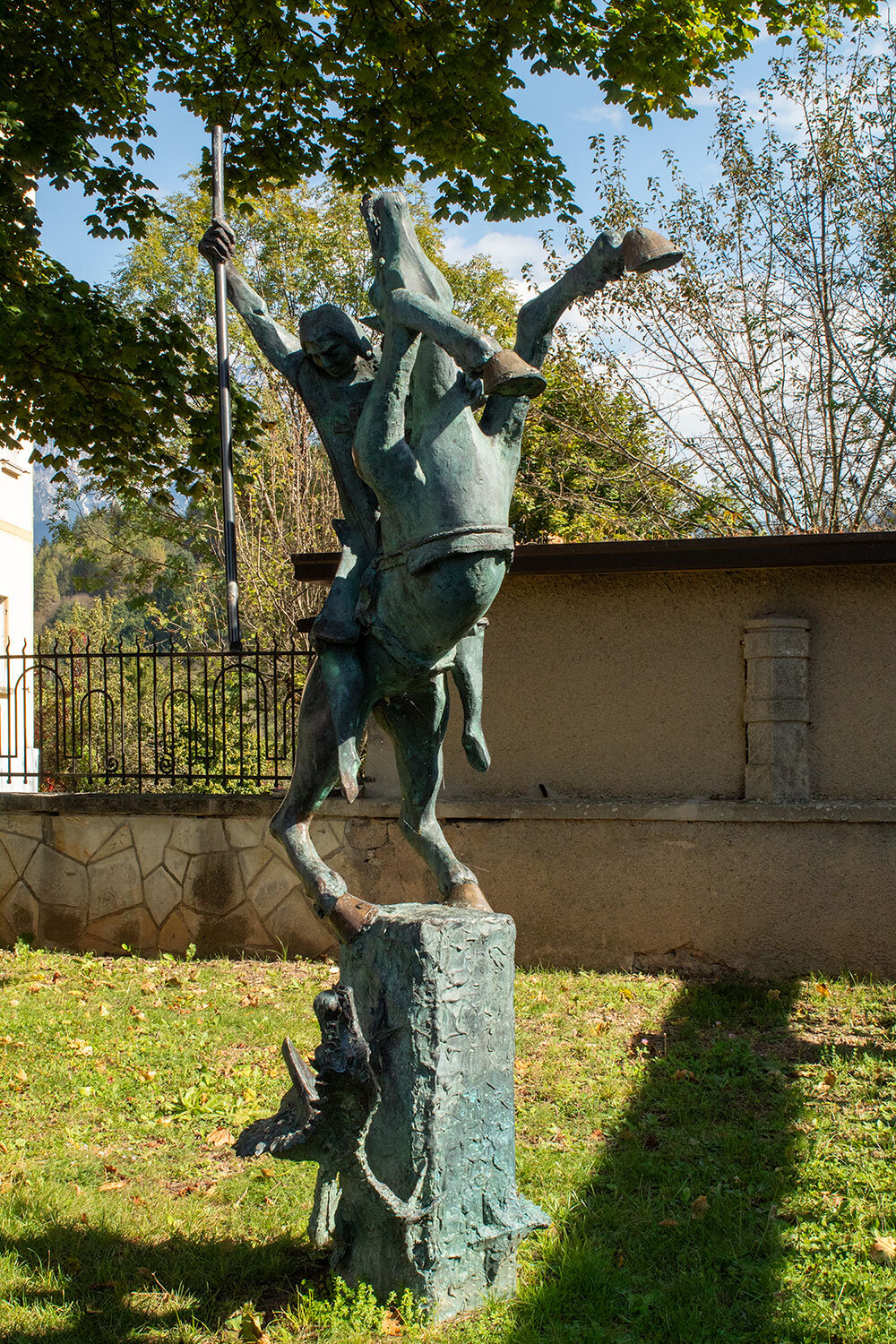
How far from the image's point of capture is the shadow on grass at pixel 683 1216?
118 inches

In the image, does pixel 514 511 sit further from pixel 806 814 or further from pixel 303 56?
pixel 806 814

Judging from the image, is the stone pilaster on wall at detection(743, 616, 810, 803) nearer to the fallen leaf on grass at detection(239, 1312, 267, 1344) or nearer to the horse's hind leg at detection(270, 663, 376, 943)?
the horse's hind leg at detection(270, 663, 376, 943)

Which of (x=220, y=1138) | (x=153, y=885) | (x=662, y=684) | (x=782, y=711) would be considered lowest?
(x=220, y=1138)

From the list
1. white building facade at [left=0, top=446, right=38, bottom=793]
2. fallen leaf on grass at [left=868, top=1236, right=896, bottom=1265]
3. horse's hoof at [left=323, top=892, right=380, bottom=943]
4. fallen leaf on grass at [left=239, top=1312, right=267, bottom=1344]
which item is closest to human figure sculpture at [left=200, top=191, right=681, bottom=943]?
horse's hoof at [left=323, top=892, right=380, bottom=943]

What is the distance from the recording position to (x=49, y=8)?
704cm

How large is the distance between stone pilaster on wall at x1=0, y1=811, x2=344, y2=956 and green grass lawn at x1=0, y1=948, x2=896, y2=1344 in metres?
1.04

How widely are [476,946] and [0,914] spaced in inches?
246

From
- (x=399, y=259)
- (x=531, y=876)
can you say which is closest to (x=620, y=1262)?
(x=399, y=259)

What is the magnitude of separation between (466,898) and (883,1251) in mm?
1733

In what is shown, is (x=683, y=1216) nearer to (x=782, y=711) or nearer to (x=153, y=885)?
(x=782, y=711)

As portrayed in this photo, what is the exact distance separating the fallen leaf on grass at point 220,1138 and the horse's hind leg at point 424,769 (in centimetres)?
183

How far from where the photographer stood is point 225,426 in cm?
378

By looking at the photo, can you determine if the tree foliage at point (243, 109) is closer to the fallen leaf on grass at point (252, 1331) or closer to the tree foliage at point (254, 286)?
the fallen leaf on grass at point (252, 1331)

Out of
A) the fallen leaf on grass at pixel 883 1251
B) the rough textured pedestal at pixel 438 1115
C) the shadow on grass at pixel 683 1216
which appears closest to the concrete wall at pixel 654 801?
the shadow on grass at pixel 683 1216
